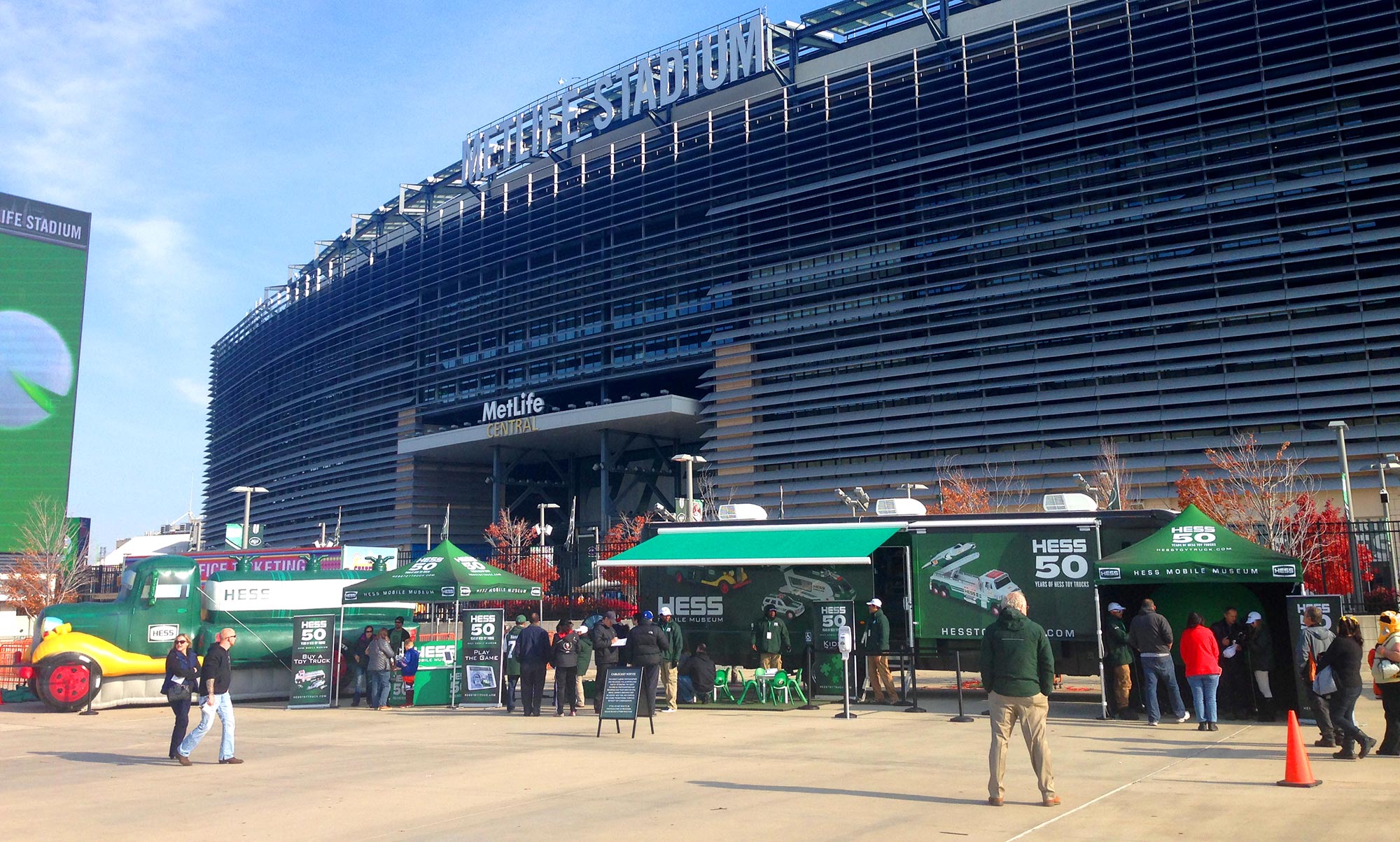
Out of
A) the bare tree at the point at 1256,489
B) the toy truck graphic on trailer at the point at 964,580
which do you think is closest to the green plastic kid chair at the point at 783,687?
the toy truck graphic on trailer at the point at 964,580

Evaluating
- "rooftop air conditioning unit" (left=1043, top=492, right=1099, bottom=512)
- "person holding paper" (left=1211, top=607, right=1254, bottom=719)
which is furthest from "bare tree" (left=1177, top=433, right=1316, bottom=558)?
"person holding paper" (left=1211, top=607, right=1254, bottom=719)

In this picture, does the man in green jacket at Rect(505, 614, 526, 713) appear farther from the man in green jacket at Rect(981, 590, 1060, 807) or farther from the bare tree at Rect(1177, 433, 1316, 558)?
the bare tree at Rect(1177, 433, 1316, 558)

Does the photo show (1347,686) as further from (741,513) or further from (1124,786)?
(741,513)

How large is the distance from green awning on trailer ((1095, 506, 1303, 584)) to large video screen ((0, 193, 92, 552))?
95229 millimetres

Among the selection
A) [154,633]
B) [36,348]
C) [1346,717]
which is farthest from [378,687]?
[36,348]

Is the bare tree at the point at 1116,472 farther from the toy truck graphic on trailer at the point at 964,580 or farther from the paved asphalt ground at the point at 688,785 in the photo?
the paved asphalt ground at the point at 688,785

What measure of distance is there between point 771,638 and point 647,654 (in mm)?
3844

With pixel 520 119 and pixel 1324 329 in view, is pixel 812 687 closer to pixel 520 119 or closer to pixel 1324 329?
pixel 1324 329

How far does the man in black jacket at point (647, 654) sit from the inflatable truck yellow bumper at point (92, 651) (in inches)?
417

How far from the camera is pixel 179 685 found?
42.9ft

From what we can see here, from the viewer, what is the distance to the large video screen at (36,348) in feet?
300

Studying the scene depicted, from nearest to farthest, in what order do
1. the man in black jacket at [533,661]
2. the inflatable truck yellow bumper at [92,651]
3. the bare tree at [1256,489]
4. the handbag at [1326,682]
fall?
the handbag at [1326,682]
the man in black jacket at [533,661]
the inflatable truck yellow bumper at [92,651]
the bare tree at [1256,489]

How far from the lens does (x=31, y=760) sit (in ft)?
43.9

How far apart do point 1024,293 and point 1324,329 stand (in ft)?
30.3
